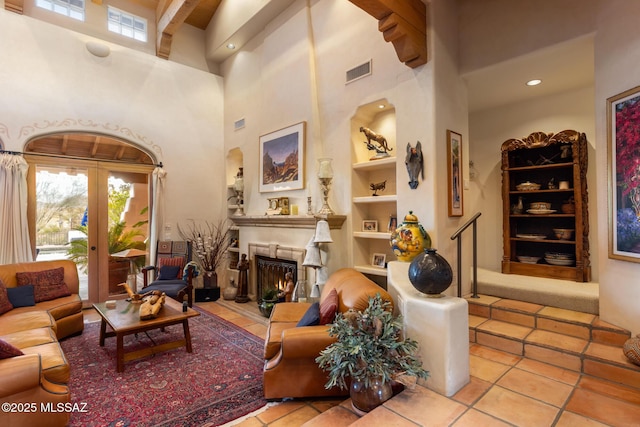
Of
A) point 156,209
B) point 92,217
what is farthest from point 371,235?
point 92,217

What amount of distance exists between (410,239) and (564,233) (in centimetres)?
233

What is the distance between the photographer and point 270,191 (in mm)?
5406

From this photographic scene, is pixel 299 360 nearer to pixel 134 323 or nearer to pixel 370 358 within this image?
pixel 370 358

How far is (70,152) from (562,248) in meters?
7.44

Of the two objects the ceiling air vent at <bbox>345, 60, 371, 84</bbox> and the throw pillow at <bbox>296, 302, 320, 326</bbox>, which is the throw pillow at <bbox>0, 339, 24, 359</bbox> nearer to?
the throw pillow at <bbox>296, 302, 320, 326</bbox>

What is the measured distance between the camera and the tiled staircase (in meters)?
2.42

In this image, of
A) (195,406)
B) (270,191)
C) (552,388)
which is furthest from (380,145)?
(195,406)

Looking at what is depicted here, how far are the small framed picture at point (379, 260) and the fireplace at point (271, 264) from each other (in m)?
1.02

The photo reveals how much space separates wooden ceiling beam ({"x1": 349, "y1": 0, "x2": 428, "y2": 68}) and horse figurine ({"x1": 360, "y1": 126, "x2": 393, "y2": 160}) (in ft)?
2.80

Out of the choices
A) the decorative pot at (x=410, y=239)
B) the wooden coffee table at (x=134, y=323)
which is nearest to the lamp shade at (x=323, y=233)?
the decorative pot at (x=410, y=239)

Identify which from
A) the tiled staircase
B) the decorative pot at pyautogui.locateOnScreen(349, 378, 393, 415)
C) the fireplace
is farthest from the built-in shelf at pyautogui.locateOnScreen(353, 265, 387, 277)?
the decorative pot at pyautogui.locateOnScreen(349, 378, 393, 415)

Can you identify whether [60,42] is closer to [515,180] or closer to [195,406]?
[195,406]

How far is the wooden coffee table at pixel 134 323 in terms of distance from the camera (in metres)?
2.95

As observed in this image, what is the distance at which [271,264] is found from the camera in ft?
17.3
